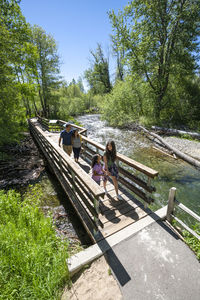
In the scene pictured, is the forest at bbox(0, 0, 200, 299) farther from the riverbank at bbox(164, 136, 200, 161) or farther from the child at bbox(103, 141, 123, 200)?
the riverbank at bbox(164, 136, 200, 161)

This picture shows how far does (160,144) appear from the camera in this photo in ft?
40.8

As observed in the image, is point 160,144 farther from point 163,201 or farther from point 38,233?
point 38,233

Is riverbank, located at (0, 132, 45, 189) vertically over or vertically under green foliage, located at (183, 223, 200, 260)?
under

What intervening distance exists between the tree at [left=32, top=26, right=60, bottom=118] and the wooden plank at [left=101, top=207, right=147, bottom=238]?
21.9 meters

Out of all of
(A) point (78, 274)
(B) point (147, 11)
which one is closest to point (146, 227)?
(A) point (78, 274)

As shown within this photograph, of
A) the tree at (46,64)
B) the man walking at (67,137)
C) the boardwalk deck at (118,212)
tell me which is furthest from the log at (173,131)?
the tree at (46,64)

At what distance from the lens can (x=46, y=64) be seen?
22328mm

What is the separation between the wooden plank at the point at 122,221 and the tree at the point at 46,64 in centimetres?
2186

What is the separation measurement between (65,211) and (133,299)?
342cm

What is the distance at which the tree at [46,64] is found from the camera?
20.8 meters

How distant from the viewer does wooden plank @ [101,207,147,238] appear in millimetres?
3360

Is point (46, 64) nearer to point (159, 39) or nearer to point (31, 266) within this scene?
point (159, 39)

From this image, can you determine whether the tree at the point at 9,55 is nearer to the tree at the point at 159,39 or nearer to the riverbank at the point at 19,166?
the riverbank at the point at 19,166

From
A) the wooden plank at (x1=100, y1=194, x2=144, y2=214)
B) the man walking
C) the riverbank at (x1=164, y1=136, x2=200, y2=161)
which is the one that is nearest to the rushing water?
the riverbank at (x1=164, y1=136, x2=200, y2=161)
